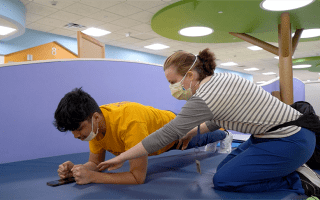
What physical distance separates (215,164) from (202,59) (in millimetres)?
943

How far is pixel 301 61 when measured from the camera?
32.3ft

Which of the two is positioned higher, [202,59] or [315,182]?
[202,59]

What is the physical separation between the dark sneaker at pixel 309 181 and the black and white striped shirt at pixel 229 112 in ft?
0.81

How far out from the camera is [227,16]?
404 cm

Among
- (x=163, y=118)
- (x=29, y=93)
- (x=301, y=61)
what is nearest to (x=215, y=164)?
(x=163, y=118)

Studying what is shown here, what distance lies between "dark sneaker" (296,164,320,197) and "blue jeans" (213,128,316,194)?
22mm

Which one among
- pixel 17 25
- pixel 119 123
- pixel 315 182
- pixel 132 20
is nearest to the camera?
pixel 315 182

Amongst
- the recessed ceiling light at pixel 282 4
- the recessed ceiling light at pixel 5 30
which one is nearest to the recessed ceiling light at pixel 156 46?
the recessed ceiling light at pixel 5 30

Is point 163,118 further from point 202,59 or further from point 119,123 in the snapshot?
point 202,59

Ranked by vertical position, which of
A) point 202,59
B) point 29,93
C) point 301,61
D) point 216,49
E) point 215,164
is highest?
point 216,49

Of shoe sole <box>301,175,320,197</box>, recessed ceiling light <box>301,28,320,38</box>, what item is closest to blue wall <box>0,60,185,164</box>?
shoe sole <box>301,175,320,197</box>

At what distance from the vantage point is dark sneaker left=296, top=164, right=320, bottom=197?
1.21m

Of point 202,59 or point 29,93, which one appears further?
point 29,93

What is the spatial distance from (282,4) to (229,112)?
11.0 feet
